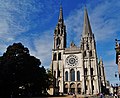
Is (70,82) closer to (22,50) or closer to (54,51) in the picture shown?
(54,51)

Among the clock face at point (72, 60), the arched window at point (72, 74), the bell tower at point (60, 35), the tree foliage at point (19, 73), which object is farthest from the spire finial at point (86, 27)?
the tree foliage at point (19, 73)

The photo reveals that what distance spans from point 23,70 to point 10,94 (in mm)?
6172

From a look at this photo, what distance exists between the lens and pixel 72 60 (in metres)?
87.4

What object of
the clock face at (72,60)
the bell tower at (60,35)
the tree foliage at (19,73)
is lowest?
the tree foliage at (19,73)

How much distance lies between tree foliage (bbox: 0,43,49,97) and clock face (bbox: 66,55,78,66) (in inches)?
1213

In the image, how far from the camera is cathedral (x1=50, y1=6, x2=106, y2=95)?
268 feet

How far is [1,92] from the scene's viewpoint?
44.4m

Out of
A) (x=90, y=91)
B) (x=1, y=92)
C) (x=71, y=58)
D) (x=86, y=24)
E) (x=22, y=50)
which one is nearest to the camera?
(x=1, y=92)

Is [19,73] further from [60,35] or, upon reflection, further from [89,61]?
[60,35]

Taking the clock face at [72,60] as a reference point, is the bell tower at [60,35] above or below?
above

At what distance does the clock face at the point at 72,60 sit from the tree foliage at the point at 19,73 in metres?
30.8

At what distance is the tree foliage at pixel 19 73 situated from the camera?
1762 inches

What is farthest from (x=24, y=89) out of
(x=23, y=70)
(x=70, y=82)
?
(x=70, y=82)

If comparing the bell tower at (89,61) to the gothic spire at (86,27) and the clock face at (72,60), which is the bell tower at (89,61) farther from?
the clock face at (72,60)
